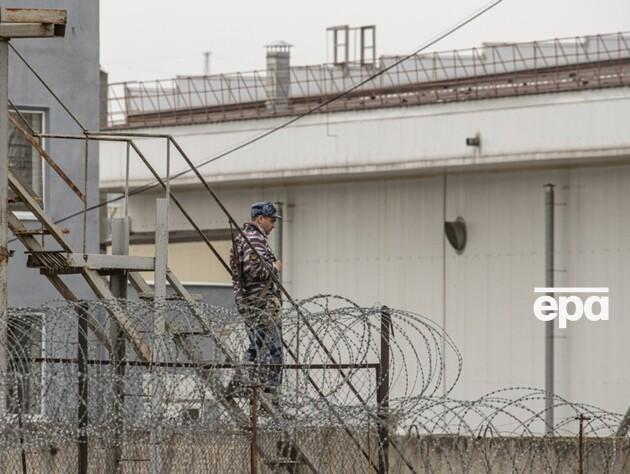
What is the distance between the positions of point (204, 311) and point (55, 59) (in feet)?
34.8

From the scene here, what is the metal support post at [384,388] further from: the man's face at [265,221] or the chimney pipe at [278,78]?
the chimney pipe at [278,78]

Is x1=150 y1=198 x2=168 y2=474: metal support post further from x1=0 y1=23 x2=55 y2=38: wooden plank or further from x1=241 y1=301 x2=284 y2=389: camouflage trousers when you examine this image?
x1=0 y1=23 x2=55 y2=38: wooden plank

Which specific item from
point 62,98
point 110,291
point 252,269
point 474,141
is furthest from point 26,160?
point 252,269

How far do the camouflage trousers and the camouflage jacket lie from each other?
187 mm

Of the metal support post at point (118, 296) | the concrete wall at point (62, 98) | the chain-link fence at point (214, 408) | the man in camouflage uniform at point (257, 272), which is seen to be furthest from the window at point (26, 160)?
the man in camouflage uniform at point (257, 272)

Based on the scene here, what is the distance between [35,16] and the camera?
14602mm

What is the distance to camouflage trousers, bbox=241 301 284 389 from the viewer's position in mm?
14539

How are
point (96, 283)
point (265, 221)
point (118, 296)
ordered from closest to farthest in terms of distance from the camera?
point (96, 283) → point (265, 221) → point (118, 296)

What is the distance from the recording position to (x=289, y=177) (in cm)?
3067

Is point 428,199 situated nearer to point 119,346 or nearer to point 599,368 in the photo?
point 599,368

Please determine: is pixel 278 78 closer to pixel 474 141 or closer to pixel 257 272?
pixel 474 141

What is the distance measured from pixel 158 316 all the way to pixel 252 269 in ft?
4.95

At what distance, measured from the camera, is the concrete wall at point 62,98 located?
2427 cm

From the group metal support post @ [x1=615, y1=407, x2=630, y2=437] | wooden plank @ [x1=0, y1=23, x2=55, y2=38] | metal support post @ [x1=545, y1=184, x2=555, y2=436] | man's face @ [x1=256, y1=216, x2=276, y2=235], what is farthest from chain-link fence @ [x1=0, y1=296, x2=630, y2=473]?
metal support post @ [x1=545, y1=184, x2=555, y2=436]
